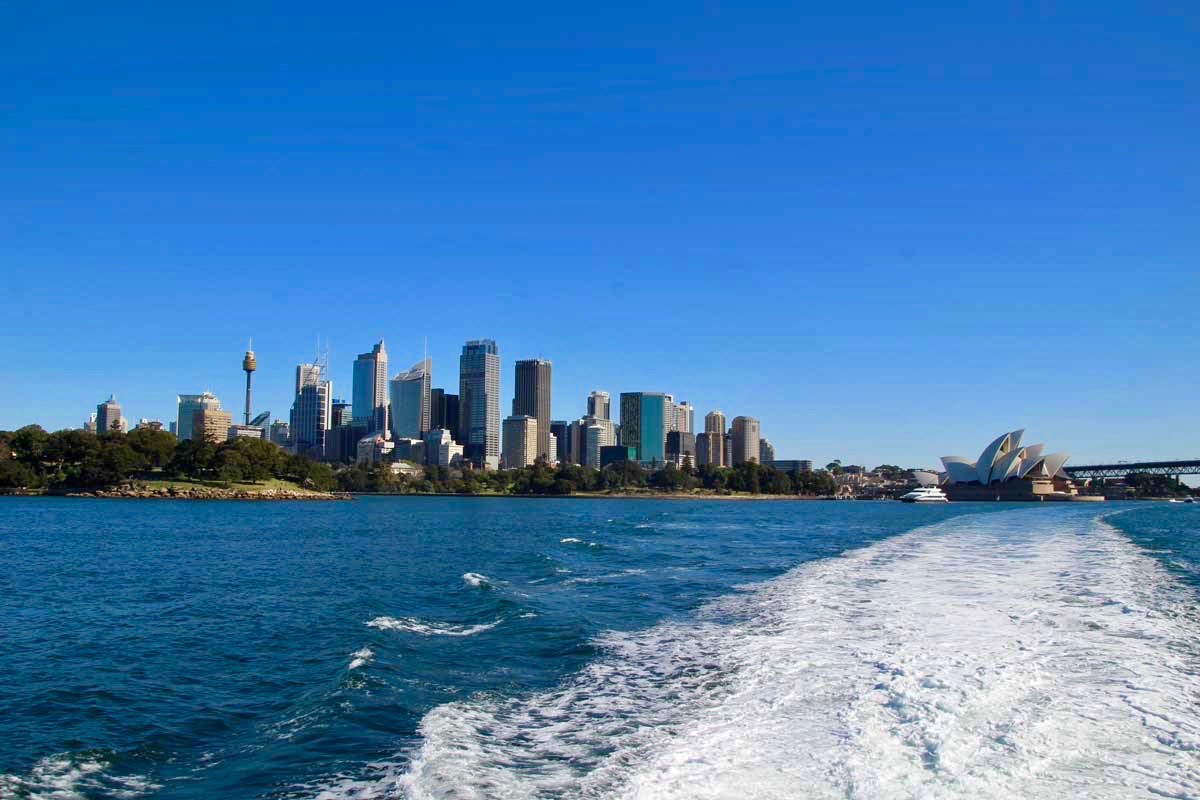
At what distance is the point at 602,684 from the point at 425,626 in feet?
20.4

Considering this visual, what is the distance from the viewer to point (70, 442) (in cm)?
10625

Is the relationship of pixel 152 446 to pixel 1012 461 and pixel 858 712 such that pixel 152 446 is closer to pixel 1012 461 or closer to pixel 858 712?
pixel 858 712

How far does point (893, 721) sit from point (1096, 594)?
13645mm

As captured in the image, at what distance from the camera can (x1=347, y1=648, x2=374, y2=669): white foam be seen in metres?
14.0

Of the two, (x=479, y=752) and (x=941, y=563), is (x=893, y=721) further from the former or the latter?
(x=941, y=563)

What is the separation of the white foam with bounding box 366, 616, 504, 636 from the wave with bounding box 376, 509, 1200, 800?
9.36 ft

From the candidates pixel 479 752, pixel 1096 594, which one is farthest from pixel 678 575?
pixel 479 752

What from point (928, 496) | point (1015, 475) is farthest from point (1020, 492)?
point (928, 496)

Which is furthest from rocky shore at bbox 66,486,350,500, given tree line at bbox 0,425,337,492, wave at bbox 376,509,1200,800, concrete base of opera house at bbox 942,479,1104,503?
concrete base of opera house at bbox 942,479,1104,503

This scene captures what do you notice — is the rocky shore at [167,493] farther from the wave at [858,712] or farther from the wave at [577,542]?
the wave at [858,712]

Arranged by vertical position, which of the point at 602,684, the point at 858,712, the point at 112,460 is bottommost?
the point at 602,684

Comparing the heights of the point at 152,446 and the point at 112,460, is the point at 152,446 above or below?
above

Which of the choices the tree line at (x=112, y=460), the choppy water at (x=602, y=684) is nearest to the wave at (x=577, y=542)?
the choppy water at (x=602, y=684)

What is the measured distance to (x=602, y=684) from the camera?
1302 centimetres
